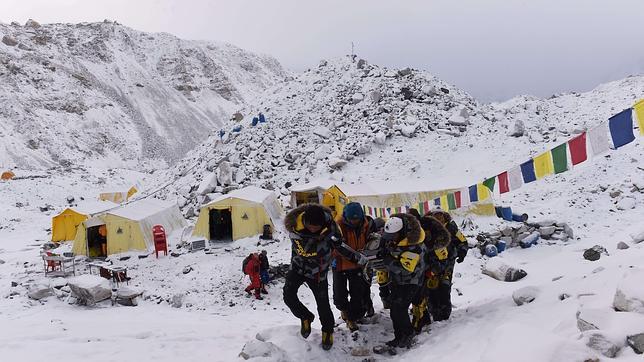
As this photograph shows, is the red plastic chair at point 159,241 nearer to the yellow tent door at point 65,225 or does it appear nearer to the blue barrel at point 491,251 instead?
the yellow tent door at point 65,225

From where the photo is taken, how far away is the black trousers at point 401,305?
4875 millimetres

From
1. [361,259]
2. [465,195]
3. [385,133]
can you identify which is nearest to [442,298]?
[361,259]

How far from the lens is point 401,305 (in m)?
4.88

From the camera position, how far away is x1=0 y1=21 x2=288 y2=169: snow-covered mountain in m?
51.6

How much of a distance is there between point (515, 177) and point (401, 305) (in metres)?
6.05

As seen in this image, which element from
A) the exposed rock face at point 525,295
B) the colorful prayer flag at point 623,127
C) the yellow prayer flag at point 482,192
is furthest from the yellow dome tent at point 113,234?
the colorful prayer flag at point 623,127

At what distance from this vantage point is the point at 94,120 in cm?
6000

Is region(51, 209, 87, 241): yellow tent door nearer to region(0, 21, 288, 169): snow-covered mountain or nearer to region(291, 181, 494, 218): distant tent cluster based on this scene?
region(291, 181, 494, 218): distant tent cluster

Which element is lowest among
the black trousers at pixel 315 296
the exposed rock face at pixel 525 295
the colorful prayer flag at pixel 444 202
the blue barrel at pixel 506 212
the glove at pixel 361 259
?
the exposed rock face at pixel 525 295

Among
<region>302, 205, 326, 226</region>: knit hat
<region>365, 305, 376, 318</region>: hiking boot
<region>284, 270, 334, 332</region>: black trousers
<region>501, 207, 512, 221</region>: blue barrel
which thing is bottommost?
<region>365, 305, 376, 318</region>: hiking boot

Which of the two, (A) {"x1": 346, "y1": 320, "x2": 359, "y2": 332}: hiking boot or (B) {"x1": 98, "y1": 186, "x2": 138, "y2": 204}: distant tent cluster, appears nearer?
(A) {"x1": 346, "y1": 320, "x2": 359, "y2": 332}: hiking boot

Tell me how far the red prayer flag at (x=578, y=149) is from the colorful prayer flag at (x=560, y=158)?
0.30 m

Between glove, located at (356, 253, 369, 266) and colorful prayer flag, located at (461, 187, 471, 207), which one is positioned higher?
colorful prayer flag, located at (461, 187, 471, 207)

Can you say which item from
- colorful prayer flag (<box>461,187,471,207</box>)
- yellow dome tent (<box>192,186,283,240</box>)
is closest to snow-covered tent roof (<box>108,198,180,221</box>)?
yellow dome tent (<box>192,186,283,240</box>)
